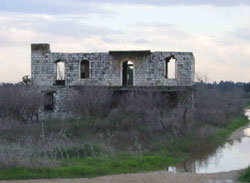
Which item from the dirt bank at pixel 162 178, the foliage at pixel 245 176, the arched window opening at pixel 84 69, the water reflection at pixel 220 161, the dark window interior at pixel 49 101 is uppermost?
the arched window opening at pixel 84 69

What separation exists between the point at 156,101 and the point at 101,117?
12.6 ft

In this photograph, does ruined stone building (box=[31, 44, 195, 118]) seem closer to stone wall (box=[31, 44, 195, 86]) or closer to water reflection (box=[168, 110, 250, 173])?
stone wall (box=[31, 44, 195, 86])

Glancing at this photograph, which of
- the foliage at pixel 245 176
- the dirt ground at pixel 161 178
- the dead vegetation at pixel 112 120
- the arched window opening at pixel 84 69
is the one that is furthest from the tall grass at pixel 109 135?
the foliage at pixel 245 176

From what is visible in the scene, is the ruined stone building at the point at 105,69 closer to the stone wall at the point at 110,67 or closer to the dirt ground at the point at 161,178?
the stone wall at the point at 110,67

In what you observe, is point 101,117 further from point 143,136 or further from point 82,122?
point 143,136

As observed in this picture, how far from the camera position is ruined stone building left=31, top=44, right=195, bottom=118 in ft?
113

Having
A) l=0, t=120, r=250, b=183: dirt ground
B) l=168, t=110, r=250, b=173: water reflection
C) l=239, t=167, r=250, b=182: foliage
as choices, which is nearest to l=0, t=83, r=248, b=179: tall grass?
l=168, t=110, r=250, b=173: water reflection

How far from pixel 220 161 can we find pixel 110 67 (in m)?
15.6

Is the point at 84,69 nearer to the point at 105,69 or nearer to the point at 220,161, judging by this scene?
the point at 105,69

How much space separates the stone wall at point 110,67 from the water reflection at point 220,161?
916 centimetres

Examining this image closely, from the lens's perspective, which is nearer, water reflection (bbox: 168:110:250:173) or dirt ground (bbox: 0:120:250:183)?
dirt ground (bbox: 0:120:250:183)

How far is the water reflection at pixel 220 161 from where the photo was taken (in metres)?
18.7

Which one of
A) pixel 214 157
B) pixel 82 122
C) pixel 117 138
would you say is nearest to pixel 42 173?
pixel 214 157

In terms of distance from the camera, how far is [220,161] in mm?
20828
